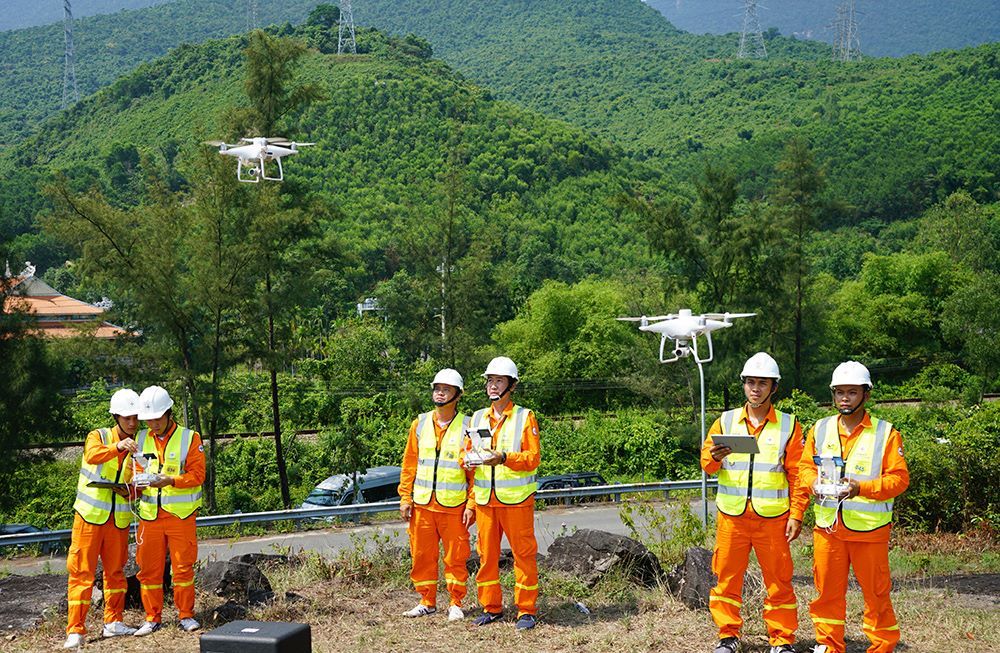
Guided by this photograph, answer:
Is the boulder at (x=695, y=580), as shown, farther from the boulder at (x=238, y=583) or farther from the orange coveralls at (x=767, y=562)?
the boulder at (x=238, y=583)

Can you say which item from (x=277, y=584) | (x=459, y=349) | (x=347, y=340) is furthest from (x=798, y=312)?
(x=277, y=584)

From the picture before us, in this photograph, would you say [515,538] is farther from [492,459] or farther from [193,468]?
[193,468]

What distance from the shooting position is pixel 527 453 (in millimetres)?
7777

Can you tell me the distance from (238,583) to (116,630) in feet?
3.48

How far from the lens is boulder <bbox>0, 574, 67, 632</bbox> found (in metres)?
8.15

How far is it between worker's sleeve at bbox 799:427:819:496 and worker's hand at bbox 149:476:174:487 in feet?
15.1

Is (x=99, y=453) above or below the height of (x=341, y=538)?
above

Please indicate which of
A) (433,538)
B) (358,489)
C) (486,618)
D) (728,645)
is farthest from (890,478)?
(358,489)

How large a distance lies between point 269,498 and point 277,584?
17.5m

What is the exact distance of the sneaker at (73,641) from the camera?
24.5ft

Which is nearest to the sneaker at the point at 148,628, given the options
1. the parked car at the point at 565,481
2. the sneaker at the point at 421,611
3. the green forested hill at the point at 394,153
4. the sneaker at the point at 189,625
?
the sneaker at the point at 189,625

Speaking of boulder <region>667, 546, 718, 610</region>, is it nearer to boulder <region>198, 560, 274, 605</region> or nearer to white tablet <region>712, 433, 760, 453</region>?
white tablet <region>712, 433, 760, 453</region>

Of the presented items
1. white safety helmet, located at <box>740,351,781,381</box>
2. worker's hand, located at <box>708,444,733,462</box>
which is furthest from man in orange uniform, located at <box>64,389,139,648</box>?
white safety helmet, located at <box>740,351,781,381</box>

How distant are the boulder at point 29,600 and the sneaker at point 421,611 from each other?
2.76 meters
